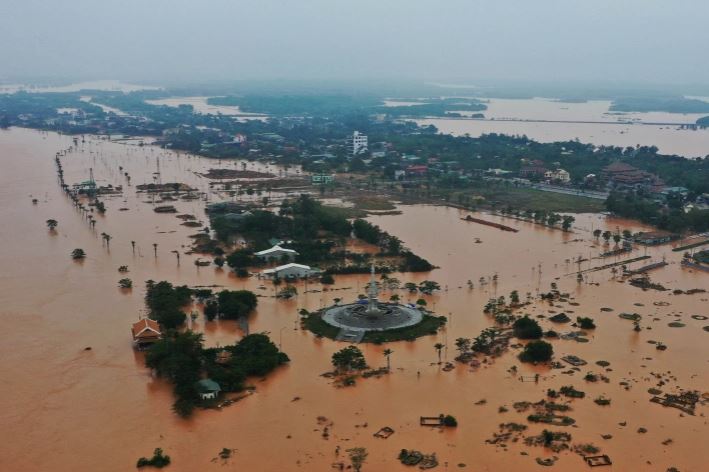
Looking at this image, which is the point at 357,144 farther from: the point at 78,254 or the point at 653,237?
the point at 78,254

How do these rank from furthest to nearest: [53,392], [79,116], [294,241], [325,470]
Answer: [79,116] → [294,241] → [53,392] → [325,470]

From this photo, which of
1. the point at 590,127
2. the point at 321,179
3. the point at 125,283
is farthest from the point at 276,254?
the point at 590,127

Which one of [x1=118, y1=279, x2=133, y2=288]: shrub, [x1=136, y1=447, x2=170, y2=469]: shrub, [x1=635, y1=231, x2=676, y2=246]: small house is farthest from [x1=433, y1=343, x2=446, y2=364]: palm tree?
[x1=635, y1=231, x2=676, y2=246]: small house

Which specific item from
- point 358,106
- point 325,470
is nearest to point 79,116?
point 358,106

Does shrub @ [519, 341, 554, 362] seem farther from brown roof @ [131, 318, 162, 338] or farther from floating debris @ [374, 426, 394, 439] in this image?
brown roof @ [131, 318, 162, 338]

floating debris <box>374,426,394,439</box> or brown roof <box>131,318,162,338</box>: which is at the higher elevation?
brown roof <box>131,318,162,338</box>

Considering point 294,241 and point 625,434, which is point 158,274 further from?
point 625,434

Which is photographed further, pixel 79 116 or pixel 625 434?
pixel 79 116
